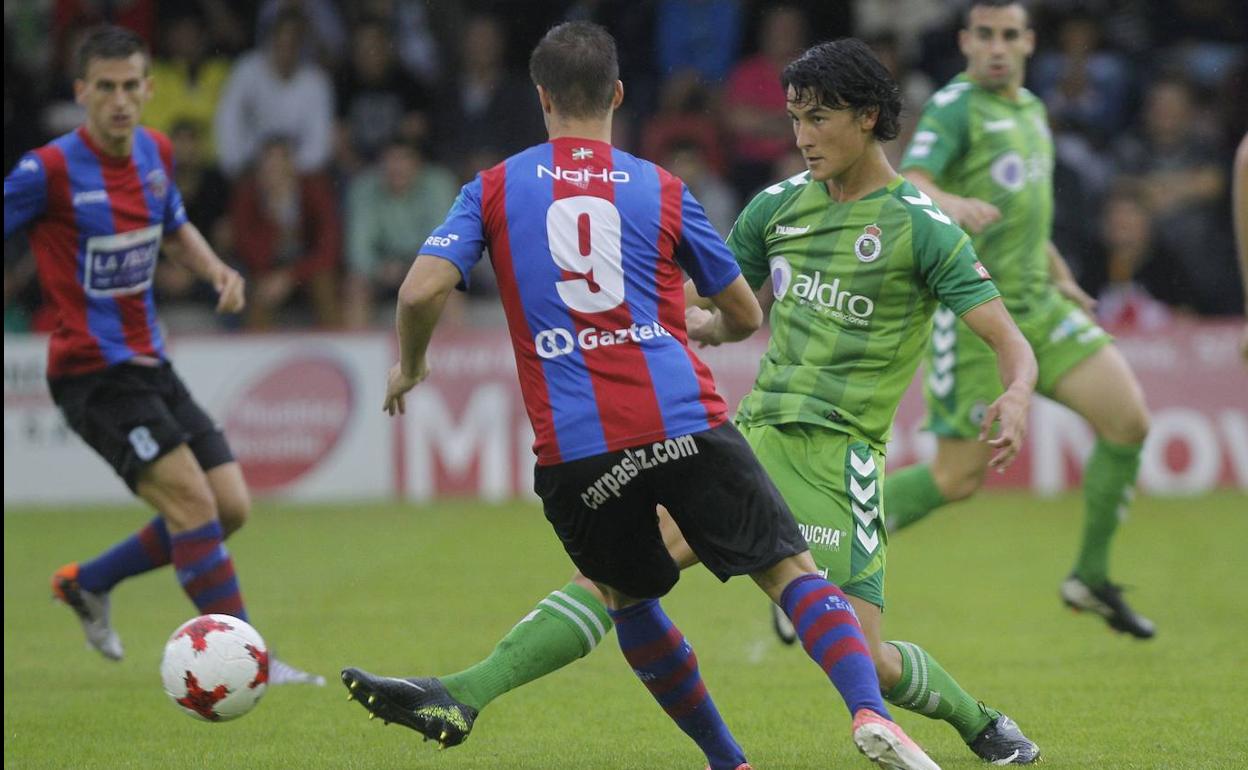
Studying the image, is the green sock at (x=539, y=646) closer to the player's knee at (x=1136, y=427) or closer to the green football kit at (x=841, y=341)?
the green football kit at (x=841, y=341)

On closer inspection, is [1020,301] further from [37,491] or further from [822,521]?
[37,491]

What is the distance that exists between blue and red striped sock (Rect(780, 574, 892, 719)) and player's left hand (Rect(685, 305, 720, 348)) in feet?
2.77

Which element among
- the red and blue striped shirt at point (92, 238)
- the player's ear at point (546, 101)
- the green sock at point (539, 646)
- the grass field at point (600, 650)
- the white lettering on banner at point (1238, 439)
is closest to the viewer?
the player's ear at point (546, 101)

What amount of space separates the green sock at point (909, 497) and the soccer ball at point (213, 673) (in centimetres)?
303

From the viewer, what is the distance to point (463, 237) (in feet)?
14.9

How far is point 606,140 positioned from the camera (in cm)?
469

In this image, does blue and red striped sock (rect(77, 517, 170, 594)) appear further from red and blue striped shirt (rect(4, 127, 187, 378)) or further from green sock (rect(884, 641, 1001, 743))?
green sock (rect(884, 641, 1001, 743))

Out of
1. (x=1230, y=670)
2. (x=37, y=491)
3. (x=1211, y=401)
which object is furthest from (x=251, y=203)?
(x=1230, y=670)

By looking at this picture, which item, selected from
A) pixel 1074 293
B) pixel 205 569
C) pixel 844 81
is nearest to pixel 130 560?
pixel 205 569

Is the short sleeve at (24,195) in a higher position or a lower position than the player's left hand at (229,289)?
higher

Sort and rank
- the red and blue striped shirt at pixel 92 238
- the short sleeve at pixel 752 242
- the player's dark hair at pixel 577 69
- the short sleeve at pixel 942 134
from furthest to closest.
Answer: the short sleeve at pixel 942 134
the red and blue striped shirt at pixel 92 238
the short sleeve at pixel 752 242
the player's dark hair at pixel 577 69

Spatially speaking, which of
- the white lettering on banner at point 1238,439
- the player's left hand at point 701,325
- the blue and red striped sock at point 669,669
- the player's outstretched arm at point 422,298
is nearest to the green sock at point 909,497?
the player's left hand at point 701,325

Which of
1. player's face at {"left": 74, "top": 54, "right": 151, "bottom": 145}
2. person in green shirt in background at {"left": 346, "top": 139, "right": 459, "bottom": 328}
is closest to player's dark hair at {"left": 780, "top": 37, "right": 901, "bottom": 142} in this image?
player's face at {"left": 74, "top": 54, "right": 151, "bottom": 145}

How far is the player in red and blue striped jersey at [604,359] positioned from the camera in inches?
179
